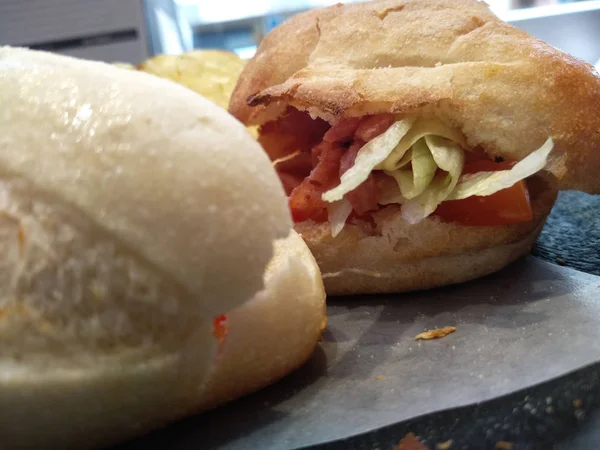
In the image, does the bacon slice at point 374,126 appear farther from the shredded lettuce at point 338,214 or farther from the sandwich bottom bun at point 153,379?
the sandwich bottom bun at point 153,379

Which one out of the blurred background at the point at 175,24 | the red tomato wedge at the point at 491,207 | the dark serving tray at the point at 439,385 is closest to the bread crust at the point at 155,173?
the dark serving tray at the point at 439,385

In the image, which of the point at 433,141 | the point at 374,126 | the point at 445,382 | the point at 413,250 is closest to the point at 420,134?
the point at 433,141

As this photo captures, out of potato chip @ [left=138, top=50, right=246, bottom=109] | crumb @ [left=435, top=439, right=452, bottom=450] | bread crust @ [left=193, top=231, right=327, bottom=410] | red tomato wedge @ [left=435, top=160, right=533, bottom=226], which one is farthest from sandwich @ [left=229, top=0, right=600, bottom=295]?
potato chip @ [left=138, top=50, right=246, bottom=109]

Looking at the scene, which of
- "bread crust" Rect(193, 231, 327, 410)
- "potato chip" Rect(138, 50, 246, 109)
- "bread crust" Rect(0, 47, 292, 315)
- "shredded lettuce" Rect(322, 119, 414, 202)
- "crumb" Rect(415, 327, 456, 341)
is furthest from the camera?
"potato chip" Rect(138, 50, 246, 109)

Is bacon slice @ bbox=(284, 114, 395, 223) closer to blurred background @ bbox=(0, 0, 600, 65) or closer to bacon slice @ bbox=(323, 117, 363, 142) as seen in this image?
bacon slice @ bbox=(323, 117, 363, 142)

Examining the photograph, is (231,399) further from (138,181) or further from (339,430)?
(138,181)

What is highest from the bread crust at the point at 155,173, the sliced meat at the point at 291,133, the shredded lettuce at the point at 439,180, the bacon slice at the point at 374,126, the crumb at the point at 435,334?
the bread crust at the point at 155,173

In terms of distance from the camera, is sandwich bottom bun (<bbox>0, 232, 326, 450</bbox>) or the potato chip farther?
the potato chip
